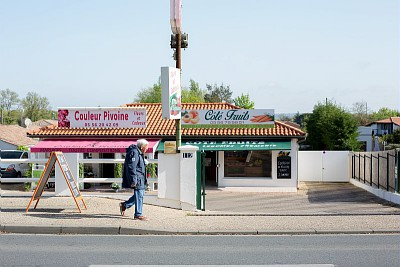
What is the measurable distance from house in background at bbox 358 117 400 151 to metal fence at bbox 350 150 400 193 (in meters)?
49.4

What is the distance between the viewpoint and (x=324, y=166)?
36.3 m

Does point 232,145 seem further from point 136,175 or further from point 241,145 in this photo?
point 136,175

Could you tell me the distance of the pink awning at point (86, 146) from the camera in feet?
93.0

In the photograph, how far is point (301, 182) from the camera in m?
35.7

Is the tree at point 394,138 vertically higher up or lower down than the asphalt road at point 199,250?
higher up

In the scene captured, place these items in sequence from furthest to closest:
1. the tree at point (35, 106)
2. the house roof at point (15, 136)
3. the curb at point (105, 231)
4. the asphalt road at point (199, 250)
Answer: the tree at point (35, 106) < the house roof at point (15, 136) < the curb at point (105, 231) < the asphalt road at point (199, 250)

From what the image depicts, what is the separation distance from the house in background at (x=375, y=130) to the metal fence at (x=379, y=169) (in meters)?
49.4

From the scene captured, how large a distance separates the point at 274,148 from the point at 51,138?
466 inches

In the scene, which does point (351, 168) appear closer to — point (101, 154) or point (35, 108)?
point (101, 154)

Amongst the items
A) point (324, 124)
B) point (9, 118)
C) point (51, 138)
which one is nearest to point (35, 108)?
point (9, 118)

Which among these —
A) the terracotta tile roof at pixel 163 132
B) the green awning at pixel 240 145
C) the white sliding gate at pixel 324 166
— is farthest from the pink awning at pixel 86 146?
the white sliding gate at pixel 324 166

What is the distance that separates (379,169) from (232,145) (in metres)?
8.26

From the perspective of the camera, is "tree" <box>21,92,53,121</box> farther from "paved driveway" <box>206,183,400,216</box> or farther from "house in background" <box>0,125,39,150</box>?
"paved driveway" <box>206,183,400,216</box>

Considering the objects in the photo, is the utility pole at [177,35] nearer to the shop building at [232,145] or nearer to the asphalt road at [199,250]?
the asphalt road at [199,250]
